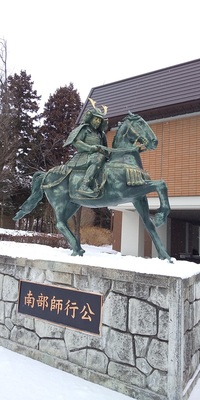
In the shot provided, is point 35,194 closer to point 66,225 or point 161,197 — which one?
Result: point 66,225

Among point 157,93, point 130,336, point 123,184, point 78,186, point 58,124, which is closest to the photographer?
point 130,336

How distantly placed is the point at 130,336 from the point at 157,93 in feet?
35.4

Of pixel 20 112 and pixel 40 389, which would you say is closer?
pixel 40 389

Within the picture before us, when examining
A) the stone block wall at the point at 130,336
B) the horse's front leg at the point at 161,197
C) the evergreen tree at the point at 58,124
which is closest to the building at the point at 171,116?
the horse's front leg at the point at 161,197

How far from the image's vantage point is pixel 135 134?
4246mm

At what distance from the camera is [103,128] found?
195 inches

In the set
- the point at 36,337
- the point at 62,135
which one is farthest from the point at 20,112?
the point at 36,337

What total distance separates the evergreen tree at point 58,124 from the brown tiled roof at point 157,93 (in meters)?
9.58

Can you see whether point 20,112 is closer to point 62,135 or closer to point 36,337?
point 62,135

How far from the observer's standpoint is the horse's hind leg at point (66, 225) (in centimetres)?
471

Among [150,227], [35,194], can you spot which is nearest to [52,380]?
[150,227]

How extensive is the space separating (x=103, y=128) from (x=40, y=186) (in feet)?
4.61

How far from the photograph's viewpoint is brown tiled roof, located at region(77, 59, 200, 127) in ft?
37.5

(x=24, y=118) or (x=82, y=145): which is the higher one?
(x=24, y=118)
